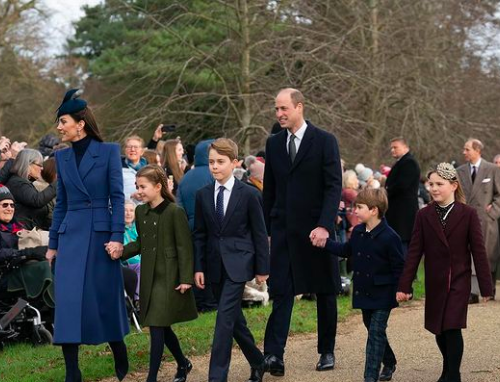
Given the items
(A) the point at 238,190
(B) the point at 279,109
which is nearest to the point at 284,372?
(A) the point at 238,190

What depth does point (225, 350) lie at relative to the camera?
7.14 meters

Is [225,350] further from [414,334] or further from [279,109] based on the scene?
[414,334]

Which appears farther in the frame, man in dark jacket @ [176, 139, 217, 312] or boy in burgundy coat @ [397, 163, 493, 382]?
man in dark jacket @ [176, 139, 217, 312]

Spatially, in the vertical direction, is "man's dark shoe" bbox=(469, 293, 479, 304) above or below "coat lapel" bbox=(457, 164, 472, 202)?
below

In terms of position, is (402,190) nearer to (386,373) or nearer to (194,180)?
(194,180)

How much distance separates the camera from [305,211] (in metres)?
7.89

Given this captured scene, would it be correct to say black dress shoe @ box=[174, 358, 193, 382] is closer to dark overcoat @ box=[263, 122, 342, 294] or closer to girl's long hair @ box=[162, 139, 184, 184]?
dark overcoat @ box=[263, 122, 342, 294]

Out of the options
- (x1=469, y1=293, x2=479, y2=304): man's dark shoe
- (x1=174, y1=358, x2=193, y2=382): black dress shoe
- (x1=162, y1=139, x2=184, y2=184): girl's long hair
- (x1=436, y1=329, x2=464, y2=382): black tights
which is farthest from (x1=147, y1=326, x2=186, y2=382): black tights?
(x1=469, y1=293, x2=479, y2=304): man's dark shoe

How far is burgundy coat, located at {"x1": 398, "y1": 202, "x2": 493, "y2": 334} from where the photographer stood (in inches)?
283

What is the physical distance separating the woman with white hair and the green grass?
1.46m

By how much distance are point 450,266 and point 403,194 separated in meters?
6.49

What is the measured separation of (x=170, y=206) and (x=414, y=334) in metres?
3.51

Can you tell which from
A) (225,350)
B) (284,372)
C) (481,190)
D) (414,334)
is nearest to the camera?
(225,350)

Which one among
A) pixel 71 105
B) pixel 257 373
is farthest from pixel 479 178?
pixel 71 105
